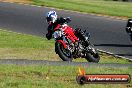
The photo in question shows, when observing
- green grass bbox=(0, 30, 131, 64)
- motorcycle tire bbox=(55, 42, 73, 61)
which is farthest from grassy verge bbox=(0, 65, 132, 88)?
green grass bbox=(0, 30, 131, 64)

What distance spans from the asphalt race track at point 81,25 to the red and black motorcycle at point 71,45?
320cm

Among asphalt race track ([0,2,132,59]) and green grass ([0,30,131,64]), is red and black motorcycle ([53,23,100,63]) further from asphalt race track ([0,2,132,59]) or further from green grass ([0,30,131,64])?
asphalt race track ([0,2,132,59])

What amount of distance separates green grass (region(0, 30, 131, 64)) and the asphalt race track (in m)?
1.44

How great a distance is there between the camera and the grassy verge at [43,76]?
10.5 meters

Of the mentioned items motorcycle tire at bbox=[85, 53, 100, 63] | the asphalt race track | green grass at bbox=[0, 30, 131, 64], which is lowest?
the asphalt race track

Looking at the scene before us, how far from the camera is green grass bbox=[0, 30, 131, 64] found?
629 inches

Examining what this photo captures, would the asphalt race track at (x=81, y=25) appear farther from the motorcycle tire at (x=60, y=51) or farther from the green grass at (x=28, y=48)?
the motorcycle tire at (x=60, y=51)

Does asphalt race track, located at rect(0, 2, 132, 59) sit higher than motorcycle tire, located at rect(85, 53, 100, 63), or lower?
lower

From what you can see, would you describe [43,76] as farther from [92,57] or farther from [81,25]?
[81,25]

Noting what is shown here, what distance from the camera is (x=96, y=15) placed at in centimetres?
2970

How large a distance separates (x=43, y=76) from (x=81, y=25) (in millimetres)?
14584

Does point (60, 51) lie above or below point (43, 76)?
below

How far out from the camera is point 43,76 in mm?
11578

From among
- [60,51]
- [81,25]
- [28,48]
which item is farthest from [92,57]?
[81,25]
